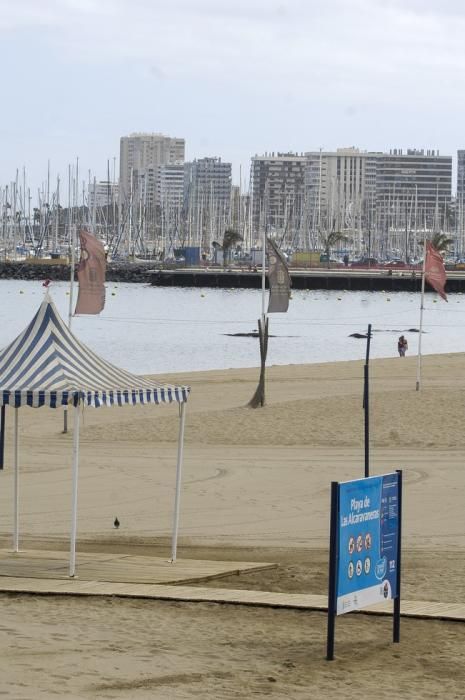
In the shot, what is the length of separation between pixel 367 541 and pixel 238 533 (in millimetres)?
6522

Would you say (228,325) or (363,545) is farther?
(228,325)

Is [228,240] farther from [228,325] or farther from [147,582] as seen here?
→ [147,582]

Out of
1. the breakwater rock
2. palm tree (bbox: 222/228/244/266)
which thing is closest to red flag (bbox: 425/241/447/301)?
the breakwater rock

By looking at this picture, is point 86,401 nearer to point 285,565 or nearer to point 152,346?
point 285,565

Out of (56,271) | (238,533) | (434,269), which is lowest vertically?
(56,271)

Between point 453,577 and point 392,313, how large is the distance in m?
86.0

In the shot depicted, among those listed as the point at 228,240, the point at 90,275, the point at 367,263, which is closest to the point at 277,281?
the point at 90,275

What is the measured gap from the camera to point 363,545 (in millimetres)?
9766

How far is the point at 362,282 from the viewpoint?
12925cm

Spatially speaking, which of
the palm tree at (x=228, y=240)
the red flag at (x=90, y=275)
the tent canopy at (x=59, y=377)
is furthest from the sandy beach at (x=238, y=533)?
the palm tree at (x=228, y=240)

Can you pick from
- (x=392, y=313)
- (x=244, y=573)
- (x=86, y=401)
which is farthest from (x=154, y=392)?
(x=392, y=313)

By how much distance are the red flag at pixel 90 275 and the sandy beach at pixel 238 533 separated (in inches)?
94.2

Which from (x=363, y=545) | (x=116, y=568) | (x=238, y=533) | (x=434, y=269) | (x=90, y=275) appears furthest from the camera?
(x=434, y=269)

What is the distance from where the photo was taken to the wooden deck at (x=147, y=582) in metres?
11.7
